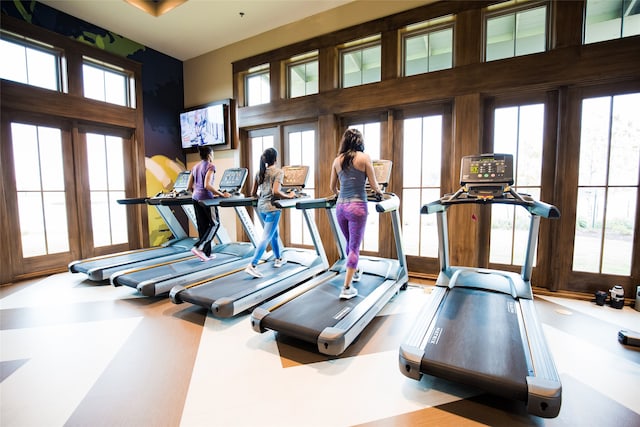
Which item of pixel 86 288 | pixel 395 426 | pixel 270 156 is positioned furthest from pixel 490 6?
pixel 86 288

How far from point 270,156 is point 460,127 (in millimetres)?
2452

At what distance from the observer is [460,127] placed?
374cm

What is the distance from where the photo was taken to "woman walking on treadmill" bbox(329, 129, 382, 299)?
2.77 metres

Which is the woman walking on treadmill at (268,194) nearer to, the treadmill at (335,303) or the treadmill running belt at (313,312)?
the treadmill at (335,303)

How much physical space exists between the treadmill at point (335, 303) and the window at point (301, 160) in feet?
5.25

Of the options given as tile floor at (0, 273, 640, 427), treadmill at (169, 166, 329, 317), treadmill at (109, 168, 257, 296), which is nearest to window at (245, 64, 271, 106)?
treadmill at (109, 168, 257, 296)

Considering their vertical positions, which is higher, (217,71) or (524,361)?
(217,71)

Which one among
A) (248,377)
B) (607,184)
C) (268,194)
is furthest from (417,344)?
(607,184)

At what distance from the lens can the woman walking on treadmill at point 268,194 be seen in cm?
349

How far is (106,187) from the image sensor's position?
525cm

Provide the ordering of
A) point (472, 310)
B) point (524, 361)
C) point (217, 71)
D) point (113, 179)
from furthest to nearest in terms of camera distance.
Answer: point (217, 71), point (113, 179), point (472, 310), point (524, 361)

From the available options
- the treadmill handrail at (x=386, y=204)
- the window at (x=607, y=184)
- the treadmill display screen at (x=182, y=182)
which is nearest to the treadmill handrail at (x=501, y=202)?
the treadmill handrail at (x=386, y=204)

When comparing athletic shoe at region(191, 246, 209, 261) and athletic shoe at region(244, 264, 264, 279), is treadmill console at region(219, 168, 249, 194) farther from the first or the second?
athletic shoe at region(244, 264, 264, 279)

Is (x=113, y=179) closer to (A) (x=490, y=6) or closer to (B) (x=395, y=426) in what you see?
(B) (x=395, y=426)
